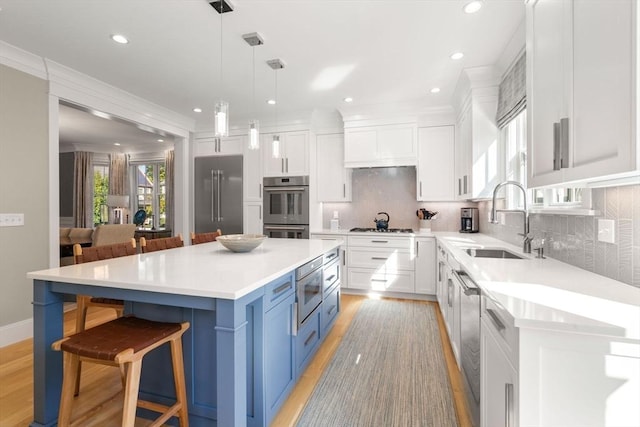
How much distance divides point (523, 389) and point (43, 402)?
221cm

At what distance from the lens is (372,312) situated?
3594mm

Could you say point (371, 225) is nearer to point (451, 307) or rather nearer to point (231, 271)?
point (451, 307)

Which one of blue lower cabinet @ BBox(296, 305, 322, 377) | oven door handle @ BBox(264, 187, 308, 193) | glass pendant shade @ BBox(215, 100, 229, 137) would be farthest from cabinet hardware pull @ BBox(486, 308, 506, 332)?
oven door handle @ BBox(264, 187, 308, 193)

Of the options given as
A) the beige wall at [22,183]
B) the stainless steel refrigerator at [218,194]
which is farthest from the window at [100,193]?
the beige wall at [22,183]

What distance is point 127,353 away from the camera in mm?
1235

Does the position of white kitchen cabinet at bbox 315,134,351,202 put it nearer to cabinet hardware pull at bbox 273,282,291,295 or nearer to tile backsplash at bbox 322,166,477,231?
tile backsplash at bbox 322,166,477,231

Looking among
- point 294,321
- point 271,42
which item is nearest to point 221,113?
point 271,42

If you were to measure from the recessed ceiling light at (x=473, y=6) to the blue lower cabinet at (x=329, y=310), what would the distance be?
2438 mm

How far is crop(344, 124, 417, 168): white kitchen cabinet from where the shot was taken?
4199mm

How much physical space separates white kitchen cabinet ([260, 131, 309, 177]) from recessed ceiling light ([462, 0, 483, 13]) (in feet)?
9.09

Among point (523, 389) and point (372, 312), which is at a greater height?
point (523, 389)

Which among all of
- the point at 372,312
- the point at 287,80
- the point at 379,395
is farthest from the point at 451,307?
the point at 287,80

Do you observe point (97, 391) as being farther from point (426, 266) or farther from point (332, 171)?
point (332, 171)

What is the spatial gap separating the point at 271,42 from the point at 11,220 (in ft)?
9.42
